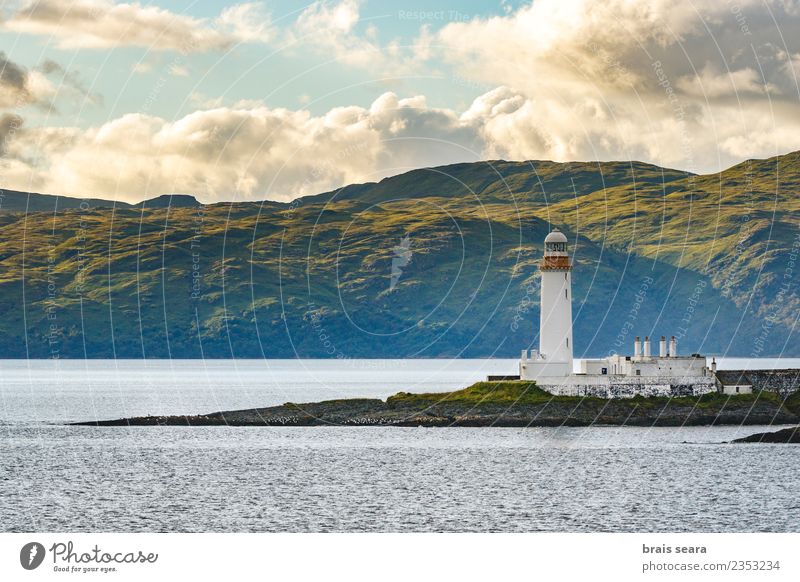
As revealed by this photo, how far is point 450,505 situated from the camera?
233 ft

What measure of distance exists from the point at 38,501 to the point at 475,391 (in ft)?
171

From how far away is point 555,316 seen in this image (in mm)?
109750

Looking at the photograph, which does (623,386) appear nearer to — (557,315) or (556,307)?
(557,315)

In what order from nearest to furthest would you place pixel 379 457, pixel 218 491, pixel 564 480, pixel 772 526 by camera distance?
pixel 772 526
pixel 218 491
pixel 564 480
pixel 379 457

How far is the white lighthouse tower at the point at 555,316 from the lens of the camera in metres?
110

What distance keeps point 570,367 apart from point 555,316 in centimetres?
473

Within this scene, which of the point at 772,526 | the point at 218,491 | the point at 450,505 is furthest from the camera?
the point at 218,491

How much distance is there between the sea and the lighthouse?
6508mm

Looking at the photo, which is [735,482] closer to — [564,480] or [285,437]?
[564,480]

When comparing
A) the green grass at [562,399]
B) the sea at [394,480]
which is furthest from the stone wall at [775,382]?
the sea at [394,480]

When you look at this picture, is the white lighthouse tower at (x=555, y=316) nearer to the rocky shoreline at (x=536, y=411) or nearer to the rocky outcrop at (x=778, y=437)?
the rocky shoreline at (x=536, y=411)

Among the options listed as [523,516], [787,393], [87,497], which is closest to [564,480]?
[523,516]

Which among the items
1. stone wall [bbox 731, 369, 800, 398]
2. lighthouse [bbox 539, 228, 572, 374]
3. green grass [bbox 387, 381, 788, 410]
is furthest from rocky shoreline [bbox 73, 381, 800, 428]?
lighthouse [bbox 539, 228, 572, 374]

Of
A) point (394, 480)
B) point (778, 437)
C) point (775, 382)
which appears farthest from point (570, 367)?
point (394, 480)
